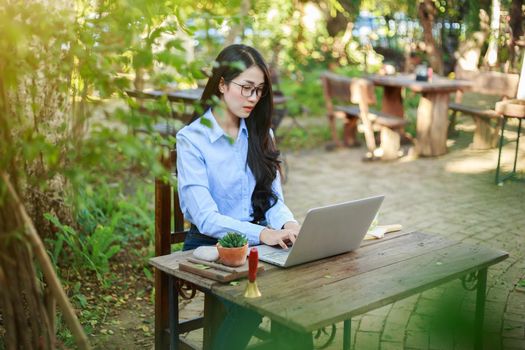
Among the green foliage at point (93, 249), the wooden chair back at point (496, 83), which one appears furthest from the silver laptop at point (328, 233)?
the wooden chair back at point (496, 83)

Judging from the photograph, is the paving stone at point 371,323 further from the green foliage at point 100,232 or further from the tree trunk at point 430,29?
the tree trunk at point 430,29

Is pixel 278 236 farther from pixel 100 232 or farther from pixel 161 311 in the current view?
pixel 100 232

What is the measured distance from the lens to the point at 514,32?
8883 mm

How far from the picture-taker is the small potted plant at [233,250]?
240 centimetres

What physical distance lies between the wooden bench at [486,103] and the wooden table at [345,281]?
16.8ft

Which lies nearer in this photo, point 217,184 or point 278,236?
point 278,236

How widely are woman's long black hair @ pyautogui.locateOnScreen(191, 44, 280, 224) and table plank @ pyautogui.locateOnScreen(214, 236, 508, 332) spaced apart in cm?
71

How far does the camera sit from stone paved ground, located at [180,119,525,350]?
12.6 ft

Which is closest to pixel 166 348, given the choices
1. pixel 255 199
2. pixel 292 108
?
pixel 255 199

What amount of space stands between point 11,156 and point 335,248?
49.5 inches

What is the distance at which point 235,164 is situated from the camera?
10.4 feet

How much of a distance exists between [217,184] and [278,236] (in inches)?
19.5

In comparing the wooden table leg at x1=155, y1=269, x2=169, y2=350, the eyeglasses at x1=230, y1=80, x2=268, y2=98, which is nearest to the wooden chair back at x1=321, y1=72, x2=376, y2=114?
the eyeglasses at x1=230, y1=80, x2=268, y2=98

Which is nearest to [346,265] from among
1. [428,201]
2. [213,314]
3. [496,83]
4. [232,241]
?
[232,241]
